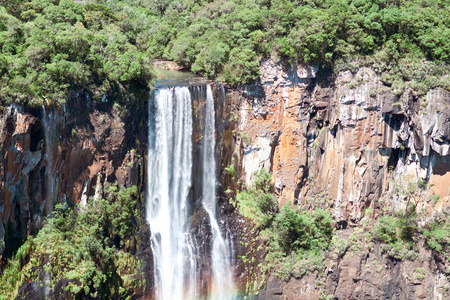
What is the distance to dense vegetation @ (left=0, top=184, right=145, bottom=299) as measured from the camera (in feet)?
63.2

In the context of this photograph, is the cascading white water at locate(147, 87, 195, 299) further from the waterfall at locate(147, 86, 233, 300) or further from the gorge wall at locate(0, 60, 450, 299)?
the gorge wall at locate(0, 60, 450, 299)

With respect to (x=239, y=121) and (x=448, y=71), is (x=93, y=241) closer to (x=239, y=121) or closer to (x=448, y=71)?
(x=239, y=121)

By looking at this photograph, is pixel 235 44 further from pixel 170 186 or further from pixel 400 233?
pixel 400 233

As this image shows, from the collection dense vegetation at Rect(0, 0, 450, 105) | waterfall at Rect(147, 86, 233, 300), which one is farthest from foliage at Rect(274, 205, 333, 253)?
dense vegetation at Rect(0, 0, 450, 105)

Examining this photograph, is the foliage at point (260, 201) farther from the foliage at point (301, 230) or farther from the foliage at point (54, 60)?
the foliage at point (54, 60)

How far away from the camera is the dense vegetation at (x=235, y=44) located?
20.2 meters

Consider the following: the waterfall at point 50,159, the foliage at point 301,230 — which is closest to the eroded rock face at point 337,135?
the foliage at point 301,230

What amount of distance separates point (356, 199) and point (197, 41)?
15.1 m

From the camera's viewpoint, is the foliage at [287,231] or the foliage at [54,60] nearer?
the foliage at [54,60]

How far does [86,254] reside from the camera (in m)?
20.5

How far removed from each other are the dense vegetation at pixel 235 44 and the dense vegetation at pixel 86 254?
546 cm

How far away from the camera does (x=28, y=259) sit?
1933 cm

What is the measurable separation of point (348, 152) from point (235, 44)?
973cm

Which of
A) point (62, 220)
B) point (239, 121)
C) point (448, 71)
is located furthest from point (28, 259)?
point (448, 71)
